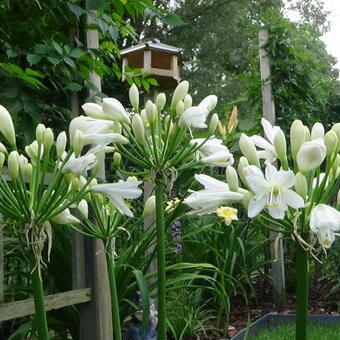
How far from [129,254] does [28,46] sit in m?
1.01

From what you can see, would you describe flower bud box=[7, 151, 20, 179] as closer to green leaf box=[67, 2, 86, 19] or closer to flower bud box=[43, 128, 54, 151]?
flower bud box=[43, 128, 54, 151]

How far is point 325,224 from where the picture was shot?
0.81m

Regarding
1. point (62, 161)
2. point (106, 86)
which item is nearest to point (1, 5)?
point (62, 161)

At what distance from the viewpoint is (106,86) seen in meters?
7.56

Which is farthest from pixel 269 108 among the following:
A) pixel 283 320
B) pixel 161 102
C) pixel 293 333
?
pixel 161 102

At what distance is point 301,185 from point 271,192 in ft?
0.15

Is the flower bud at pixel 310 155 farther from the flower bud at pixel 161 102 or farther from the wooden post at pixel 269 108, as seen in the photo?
the wooden post at pixel 269 108

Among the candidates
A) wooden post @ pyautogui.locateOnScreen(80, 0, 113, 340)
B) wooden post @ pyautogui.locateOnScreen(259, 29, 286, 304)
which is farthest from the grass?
wooden post @ pyautogui.locateOnScreen(80, 0, 113, 340)

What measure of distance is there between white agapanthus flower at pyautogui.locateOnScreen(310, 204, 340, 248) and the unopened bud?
33 mm

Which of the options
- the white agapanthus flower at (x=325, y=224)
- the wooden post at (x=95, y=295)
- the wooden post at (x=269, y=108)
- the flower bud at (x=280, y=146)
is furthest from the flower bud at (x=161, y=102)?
the wooden post at (x=269, y=108)

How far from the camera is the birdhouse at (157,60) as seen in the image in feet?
12.8

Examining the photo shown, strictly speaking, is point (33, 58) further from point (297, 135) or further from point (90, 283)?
point (297, 135)

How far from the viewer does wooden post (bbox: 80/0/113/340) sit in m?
2.60

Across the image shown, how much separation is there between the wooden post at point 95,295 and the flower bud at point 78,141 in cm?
166
